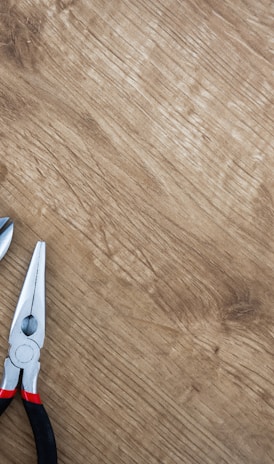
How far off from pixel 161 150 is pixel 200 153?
0.05 meters

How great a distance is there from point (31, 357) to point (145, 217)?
9.1 inches

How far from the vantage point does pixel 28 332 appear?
1049mm

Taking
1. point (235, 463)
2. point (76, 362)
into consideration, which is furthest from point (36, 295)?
point (235, 463)

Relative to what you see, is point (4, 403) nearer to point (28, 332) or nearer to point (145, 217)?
point (28, 332)

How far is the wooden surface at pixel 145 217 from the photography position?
1.08m

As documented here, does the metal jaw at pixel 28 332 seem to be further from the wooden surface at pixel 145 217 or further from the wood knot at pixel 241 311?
the wood knot at pixel 241 311

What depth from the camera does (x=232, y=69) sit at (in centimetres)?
111

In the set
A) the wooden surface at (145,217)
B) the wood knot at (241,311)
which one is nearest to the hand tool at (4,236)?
the wooden surface at (145,217)

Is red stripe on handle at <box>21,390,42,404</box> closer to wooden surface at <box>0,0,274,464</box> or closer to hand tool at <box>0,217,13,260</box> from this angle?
wooden surface at <box>0,0,274,464</box>

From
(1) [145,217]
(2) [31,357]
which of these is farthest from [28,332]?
(1) [145,217]

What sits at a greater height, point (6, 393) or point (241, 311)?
point (241, 311)

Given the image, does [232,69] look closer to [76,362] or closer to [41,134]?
[41,134]

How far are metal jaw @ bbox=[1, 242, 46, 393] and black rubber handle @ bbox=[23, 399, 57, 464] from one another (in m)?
0.02

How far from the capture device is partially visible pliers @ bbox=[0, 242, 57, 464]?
103 centimetres
